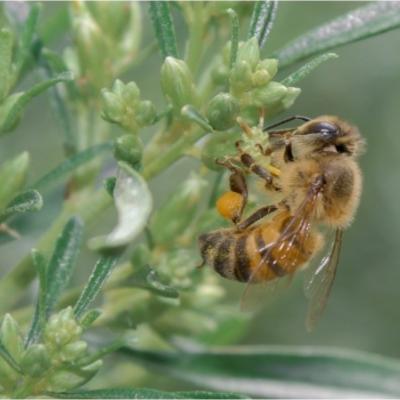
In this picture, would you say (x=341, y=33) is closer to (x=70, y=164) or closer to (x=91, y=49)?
(x=91, y=49)

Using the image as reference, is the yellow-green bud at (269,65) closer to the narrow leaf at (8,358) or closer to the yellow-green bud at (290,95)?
the yellow-green bud at (290,95)

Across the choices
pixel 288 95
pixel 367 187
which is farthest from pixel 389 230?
pixel 288 95

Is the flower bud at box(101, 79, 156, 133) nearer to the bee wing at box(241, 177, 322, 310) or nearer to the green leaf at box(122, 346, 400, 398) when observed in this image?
the bee wing at box(241, 177, 322, 310)

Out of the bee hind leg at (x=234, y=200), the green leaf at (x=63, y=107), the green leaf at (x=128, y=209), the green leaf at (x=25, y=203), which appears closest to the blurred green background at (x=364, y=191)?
the green leaf at (x=63, y=107)

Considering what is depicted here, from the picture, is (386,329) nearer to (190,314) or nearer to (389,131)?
(389,131)

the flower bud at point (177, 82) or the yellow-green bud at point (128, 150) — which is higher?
the flower bud at point (177, 82)

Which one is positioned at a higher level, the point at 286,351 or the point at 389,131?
the point at 286,351
